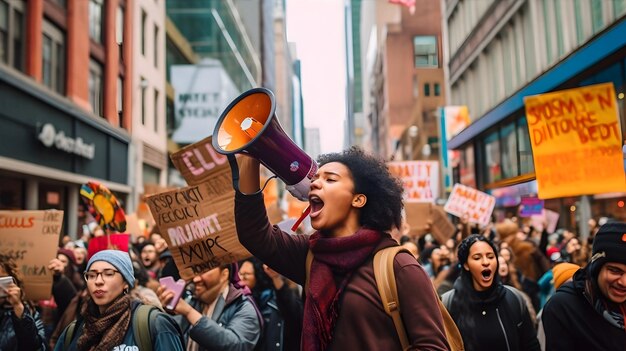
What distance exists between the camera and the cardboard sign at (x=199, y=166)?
5.16 meters

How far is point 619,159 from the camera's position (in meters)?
5.94

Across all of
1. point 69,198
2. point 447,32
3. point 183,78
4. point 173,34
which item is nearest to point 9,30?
point 69,198

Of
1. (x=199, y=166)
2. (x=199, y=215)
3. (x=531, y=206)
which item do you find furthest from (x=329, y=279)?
(x=531, y=206)

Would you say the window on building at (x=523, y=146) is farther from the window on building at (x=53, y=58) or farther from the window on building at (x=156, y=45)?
the window on building at (x=156, y=45)

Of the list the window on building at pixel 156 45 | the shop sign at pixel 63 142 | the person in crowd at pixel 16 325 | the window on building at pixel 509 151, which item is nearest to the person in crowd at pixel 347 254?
the person in crowd at pixel 16 325

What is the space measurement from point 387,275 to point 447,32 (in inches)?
1207

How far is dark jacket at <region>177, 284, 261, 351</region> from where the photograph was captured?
11.9ft

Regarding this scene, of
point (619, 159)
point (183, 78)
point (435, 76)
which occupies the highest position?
point (435, 76)

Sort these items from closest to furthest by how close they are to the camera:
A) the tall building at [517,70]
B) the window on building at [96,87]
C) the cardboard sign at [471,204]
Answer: the cardboard sign at [471,204], the tall building at [517,70], the window on building at [96,87]

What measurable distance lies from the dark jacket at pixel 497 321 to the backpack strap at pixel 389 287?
84.7 inches

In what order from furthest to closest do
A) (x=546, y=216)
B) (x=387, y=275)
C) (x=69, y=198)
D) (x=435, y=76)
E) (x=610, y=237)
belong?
(x=435, y=76)
(x=69, y=198)
(x=546, y=216)
(x=610, y=237)
(x=387, y=275)

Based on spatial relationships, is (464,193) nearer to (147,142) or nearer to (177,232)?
(177,232)

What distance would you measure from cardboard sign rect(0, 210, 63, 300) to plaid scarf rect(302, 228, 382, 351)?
13.4ft

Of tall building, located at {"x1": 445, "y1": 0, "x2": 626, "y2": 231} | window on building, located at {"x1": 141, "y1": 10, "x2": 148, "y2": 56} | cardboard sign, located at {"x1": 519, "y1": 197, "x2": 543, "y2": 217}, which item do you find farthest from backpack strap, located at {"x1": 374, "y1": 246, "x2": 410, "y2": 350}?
window on building, located at {"x1": 141, "y1": 10, "x2": 148, "y2": 56}
